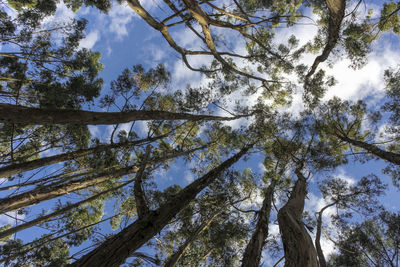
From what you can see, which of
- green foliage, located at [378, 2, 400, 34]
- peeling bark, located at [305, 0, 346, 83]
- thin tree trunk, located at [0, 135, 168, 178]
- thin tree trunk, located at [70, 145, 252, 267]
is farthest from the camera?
green foliage, located at [378, 2, 400, 34]

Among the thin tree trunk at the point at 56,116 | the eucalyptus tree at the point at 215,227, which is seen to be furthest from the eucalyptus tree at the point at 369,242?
the thin tree trunk at the point at 56,116

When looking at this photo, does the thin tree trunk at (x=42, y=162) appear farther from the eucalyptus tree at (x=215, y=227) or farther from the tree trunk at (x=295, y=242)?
the tree trunk at (x=295, y=242)

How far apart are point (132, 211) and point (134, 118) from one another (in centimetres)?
514

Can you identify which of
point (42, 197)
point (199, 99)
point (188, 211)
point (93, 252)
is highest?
point (199, 99)

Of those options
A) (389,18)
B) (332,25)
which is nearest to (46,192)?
(332,25)

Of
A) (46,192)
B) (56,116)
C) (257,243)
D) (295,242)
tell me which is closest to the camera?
(295,242)

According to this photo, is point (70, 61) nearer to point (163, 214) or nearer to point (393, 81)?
point (163, 214)

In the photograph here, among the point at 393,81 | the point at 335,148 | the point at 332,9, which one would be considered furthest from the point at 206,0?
the point at 335,148

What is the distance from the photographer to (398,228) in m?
8.49

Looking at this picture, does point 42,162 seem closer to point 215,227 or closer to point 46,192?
point 46,192

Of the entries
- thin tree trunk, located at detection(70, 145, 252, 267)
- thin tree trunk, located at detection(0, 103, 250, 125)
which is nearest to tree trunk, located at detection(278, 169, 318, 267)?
thin tree trunk, located at detection(70, 145, 252, 267)

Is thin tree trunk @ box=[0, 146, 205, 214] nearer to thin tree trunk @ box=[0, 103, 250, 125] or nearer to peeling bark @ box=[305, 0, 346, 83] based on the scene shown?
thin tree trunk @ box=[0, 103, 250, 125]

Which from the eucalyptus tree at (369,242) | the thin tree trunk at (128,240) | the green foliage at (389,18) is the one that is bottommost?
the thin tree trunk at (128,240)

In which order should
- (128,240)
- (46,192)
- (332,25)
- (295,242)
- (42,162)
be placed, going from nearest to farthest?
(128,240), (295,242), (46,192), (42,162), (332,25)
